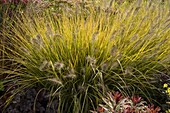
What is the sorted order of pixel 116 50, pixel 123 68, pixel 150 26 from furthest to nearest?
pixel 150 26 → pixel 123 68 → pixel 116 50

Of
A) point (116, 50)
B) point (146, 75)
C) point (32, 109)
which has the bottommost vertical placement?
point (32, 109)

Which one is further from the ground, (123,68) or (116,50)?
(116,50)

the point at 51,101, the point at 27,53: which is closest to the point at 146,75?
the point at 51,101

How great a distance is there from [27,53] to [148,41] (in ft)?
4.51

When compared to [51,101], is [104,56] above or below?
above

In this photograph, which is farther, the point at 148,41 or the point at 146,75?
the point at 148,41

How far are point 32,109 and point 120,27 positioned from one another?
53.0 inches

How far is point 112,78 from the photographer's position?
409 cm

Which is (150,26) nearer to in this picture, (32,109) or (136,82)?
(136,82)

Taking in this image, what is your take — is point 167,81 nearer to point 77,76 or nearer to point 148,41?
point 148,41

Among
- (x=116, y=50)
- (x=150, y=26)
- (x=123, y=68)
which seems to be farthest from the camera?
(x=150, y=26)

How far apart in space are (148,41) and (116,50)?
654 mm

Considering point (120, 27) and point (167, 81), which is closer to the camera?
point (167, 81)

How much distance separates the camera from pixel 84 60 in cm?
408
